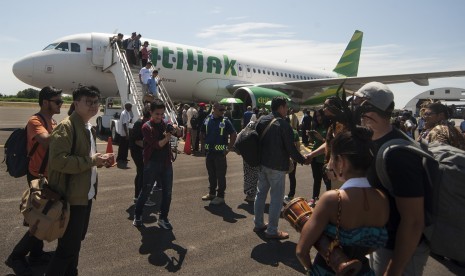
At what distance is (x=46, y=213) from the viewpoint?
2719 millimetres

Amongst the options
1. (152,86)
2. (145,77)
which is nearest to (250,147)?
(152,86)

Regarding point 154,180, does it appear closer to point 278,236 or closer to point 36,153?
point 36,153

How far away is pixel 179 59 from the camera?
17.1 metres

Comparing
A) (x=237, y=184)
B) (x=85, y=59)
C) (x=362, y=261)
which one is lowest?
(x=237, y=184)

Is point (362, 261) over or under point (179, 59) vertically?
under

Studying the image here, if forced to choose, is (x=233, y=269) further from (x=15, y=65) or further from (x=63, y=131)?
(x=15, y=65)

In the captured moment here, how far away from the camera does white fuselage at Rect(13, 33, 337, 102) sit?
552 inches

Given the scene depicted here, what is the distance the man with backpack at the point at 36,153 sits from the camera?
3420 mm

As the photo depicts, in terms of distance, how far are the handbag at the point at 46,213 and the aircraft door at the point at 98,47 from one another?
13021 mm

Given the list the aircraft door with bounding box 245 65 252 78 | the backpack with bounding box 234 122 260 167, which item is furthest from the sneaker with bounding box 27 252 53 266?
the aircraft door with bounding box 245 65 252 78

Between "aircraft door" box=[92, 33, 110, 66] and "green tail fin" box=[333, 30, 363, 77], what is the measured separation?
23.2 meters

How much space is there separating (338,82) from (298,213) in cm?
1846

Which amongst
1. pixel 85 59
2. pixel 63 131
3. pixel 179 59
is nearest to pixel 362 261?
pixel 63 131

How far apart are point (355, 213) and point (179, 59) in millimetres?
16221
